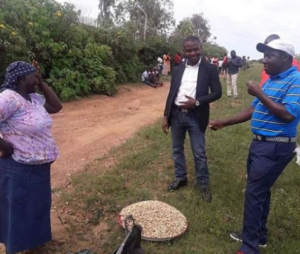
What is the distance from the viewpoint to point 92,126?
7289 mm

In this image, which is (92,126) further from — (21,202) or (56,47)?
(21,202)

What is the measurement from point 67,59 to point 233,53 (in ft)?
17.9

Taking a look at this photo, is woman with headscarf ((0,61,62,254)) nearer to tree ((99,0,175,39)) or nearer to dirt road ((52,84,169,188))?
dirt road ((52,84,169,188))

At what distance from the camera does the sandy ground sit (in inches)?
189

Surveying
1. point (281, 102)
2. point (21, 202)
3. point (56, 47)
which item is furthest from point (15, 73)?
point (56, 47)

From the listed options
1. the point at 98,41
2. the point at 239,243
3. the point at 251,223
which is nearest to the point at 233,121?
the point at 251,223

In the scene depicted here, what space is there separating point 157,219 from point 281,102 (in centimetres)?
161

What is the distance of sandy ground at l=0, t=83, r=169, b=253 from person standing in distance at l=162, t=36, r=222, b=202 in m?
1.63

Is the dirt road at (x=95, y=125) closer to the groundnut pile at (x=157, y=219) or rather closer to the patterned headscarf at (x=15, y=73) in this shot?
the groundnut pile at (x=157, y=219)

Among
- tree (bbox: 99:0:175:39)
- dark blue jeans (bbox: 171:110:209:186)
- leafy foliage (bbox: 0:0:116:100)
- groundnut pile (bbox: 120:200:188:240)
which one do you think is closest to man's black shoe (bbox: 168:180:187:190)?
dark blue jeans (bbox: 171:110:209:186)

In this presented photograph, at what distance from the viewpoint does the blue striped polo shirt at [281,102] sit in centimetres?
234

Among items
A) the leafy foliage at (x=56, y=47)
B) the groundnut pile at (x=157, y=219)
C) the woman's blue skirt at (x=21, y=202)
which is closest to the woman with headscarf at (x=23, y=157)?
the woman's blue skirt at (x=21, y=202)

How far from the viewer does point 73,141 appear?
614cm

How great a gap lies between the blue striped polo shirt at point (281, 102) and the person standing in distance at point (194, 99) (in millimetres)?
1026
